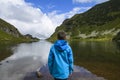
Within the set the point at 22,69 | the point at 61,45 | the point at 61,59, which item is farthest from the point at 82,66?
the point at 61,45

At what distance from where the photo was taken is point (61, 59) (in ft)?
39.3

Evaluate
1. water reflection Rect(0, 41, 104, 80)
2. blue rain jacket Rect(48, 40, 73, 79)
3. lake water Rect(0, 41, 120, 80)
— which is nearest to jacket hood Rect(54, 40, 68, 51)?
blue rain jacket Rect(48, 40, 73, 79)

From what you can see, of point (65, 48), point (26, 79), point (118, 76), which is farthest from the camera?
point (118, 76)

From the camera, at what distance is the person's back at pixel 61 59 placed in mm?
11836

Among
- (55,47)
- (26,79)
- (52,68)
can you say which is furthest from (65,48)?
(26,79)

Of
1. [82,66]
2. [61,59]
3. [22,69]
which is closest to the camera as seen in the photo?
[61,59]

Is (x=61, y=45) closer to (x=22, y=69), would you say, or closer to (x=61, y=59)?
(x=61, y=59)

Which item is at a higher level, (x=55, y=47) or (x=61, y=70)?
(x=55, y=47)

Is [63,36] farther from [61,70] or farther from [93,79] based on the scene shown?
[93,79]

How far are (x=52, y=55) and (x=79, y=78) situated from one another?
1674 centimetres

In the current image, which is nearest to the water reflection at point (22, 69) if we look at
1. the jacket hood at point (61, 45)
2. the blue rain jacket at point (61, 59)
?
the blue rain jacket at point (61, 59)

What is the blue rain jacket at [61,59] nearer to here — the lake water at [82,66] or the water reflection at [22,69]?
the water reflection at [22,69]

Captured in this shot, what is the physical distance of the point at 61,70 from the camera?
11891 mm

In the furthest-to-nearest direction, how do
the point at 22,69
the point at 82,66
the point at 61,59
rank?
the point at 82,66, the point at 22,69, the point at 61,59
